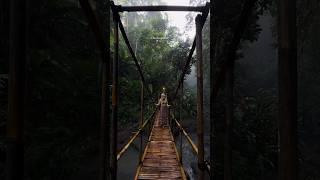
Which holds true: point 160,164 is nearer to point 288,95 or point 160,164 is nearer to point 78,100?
point 78,100

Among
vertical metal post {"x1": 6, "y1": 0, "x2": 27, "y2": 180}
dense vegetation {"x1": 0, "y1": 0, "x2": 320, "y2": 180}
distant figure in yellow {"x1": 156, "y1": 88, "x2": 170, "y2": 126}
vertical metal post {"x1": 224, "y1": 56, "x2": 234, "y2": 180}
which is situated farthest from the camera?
distant figure in yellow {"x1": 156, "y1": 88, "x2": 170, "y2": 126}

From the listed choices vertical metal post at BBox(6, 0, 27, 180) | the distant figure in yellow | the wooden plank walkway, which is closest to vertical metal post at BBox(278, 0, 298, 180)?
vertical metal post at BBox(6, 0, 27, 180)

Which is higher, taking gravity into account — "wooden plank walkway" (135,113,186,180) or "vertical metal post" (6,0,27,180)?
"vertical metal post" (6,0,27,180)

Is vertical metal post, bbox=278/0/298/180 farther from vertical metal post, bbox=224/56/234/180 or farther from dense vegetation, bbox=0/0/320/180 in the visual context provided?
dense vegetation, bbox=0/0/320/180

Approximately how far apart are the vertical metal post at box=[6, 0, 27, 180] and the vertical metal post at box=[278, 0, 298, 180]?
893mm

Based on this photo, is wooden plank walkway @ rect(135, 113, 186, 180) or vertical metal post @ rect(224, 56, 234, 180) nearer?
vertical metal post @ rect(224, 56, 234, 180)

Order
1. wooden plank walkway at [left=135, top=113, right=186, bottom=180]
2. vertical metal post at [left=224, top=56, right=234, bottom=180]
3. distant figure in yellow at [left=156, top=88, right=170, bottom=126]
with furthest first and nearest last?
distant figure in yellow at [left=156, top=88, right=170, bottom=126], wooden plank walkway at [left=135, top=113, right=186, bottom=180], vertical metal post at [left=224, top=56, right=234, bottom=180]

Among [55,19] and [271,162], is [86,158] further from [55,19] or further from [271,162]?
[271,162]

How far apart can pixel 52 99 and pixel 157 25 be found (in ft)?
97.1

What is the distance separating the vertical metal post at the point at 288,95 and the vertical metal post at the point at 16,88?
0.89m

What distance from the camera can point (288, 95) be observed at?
46.3 inches

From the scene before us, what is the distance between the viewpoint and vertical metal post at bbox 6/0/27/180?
111 cm

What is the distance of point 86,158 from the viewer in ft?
18.7

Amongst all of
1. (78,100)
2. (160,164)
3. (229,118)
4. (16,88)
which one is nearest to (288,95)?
(16,88)
